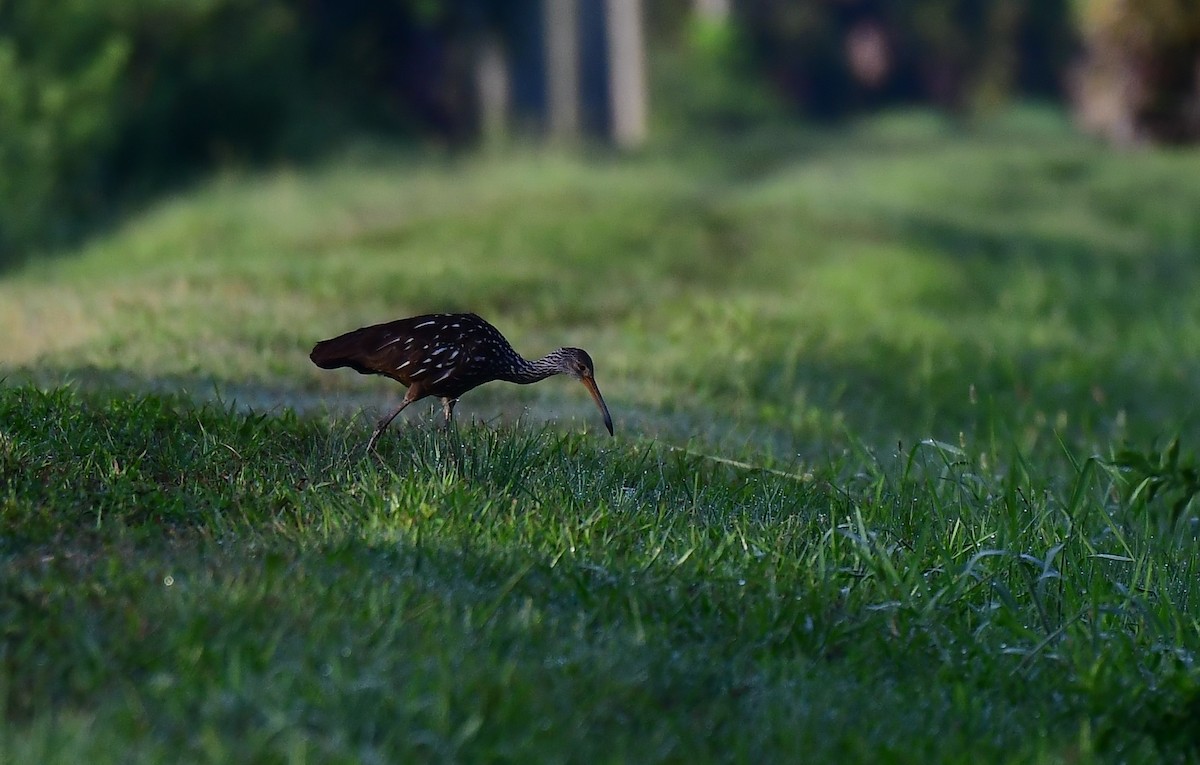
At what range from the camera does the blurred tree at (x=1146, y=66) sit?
23031 mm

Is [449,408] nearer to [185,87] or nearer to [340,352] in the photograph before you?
[340,352]

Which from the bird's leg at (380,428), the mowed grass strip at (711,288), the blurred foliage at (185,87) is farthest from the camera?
the blurred foliage at (185,87)

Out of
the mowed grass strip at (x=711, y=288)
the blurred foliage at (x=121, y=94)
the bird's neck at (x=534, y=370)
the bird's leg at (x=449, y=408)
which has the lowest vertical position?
the mowed grass strip at (x=711, y=288)

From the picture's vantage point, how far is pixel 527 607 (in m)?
4.11

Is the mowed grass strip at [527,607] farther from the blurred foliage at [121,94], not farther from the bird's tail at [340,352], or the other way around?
the blurred foliage at [121,94]

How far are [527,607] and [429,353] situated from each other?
1722 mm

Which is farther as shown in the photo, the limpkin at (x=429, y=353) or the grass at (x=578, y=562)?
the limpkin at (x=429, y=353)

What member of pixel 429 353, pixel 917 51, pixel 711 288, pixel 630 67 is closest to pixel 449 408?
pixel 429 353

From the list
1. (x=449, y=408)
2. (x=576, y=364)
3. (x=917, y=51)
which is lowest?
(x=449, y=408)

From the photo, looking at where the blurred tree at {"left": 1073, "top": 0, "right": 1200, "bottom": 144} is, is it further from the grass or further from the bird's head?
the bird's head

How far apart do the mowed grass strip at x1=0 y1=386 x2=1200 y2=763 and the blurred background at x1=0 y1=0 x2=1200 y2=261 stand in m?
14.4

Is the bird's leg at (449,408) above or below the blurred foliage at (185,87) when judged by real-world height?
below

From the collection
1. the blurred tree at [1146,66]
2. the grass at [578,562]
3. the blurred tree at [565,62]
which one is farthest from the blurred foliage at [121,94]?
the blurred tree at [1146,66]

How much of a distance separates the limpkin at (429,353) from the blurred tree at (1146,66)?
20.1 m
